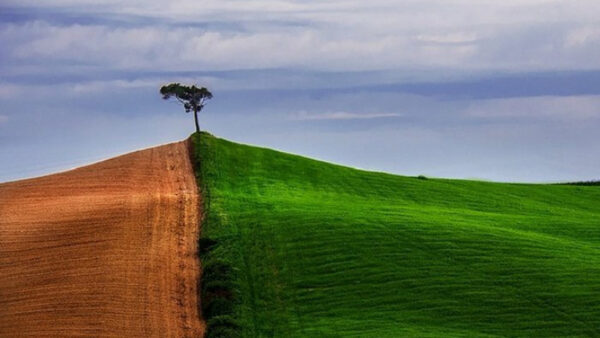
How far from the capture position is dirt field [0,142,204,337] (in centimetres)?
3369

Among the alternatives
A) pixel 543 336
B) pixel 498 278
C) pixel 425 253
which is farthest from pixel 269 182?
pixel 543 336

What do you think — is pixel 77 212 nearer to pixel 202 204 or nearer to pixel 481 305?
pixel 202 204

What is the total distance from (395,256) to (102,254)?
12.4 m

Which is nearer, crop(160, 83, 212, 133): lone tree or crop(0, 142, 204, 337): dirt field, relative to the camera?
crop(0, 142, 204, 337): dirt field

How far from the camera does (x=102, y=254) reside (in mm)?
39688

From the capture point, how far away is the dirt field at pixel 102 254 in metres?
33.7

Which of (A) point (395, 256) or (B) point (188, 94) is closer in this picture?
(A) point (395, 256)

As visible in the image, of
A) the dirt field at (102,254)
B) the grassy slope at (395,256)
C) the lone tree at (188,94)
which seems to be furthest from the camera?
the lone tree at (188,94)

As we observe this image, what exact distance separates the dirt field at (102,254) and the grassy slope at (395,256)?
6.53 ft

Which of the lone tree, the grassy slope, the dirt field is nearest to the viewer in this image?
the grassy slope

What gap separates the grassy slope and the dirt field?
1.99 meters

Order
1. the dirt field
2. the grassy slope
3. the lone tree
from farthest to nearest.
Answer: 1. the lone tree
2. the dirt field
3. the grassy slope

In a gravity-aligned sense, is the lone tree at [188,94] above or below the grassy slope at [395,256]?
above

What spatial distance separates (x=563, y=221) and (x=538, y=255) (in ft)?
32.9
